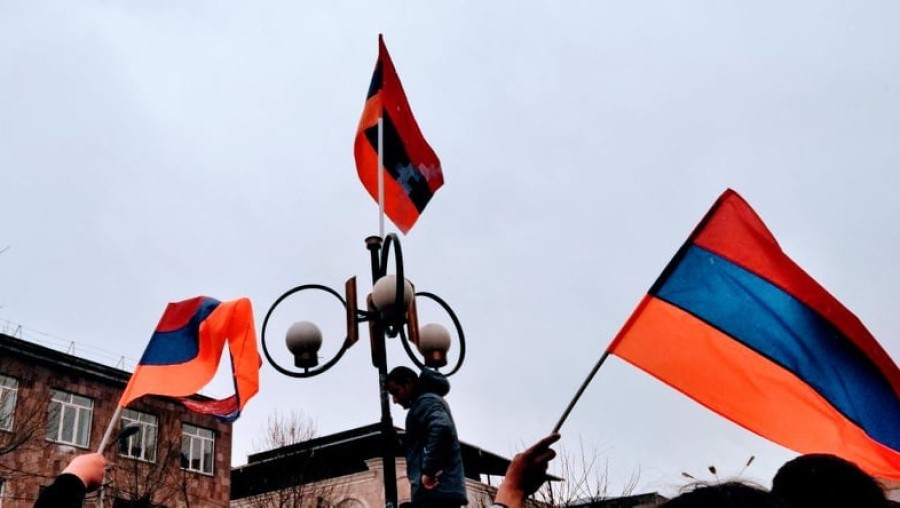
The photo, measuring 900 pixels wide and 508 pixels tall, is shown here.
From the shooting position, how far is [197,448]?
30.4 m

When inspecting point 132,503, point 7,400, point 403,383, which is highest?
point 7,400

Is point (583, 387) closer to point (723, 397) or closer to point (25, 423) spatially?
point (723, 397)

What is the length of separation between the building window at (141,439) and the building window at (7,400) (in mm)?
3327

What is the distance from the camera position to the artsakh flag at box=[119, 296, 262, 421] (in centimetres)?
591

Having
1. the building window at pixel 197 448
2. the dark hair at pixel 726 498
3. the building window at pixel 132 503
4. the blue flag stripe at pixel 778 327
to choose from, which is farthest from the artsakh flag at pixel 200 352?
the building window at pixel 197 448

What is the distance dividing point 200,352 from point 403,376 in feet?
4.77

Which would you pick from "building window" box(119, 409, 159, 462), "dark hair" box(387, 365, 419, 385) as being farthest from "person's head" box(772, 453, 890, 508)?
"building window" box(119, 409, 159, 462)

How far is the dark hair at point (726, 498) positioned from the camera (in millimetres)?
1862

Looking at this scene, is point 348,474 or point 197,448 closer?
point 197,448

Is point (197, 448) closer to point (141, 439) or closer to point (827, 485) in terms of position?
point (141, 439)

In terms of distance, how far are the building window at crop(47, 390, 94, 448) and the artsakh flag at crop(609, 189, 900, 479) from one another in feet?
81.0

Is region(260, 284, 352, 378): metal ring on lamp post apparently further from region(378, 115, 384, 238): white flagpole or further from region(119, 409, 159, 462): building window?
region(119, 409, 159, 462): building window

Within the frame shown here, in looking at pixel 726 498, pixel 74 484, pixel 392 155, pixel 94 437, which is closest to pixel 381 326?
pixel 392 155

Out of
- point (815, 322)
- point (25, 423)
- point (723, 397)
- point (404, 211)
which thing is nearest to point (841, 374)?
point (815, 322)
